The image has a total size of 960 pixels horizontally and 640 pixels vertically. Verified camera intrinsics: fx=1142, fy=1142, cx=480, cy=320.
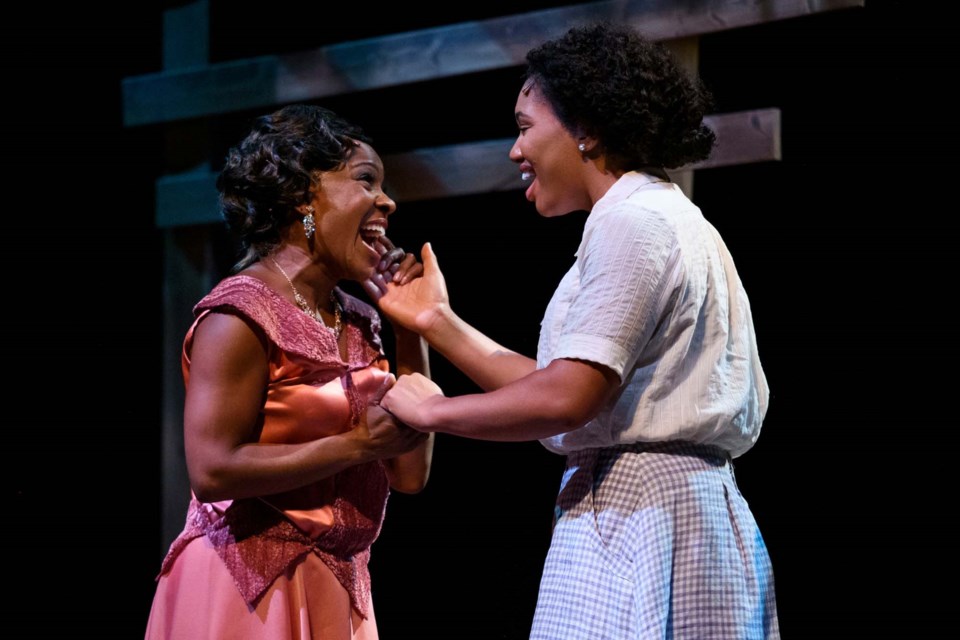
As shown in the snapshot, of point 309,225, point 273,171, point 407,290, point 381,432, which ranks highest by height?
point 273,171

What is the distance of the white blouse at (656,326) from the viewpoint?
5.32 ft

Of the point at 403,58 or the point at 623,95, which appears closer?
the point at 623,95

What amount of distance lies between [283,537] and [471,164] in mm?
1537

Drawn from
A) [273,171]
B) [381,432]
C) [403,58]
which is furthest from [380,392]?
[403,58]

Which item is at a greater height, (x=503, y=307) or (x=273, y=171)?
(x=273, y=171)

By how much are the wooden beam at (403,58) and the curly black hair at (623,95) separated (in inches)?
40.8

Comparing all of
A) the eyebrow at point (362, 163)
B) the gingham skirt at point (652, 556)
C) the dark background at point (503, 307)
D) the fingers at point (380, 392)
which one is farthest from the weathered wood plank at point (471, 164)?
the gingham skirt at point (652, 556)

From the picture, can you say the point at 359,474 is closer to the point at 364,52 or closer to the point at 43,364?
the point at 364,52

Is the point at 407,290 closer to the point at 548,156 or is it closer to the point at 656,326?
the point at 548,156

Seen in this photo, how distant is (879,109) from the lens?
280cm

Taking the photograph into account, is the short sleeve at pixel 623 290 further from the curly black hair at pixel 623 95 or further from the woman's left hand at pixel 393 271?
the woman's left hand at pixel 393 271

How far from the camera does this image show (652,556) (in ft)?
5.41

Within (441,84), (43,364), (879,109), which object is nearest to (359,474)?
(879,109)

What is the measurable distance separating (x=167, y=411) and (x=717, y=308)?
2.49 meters
